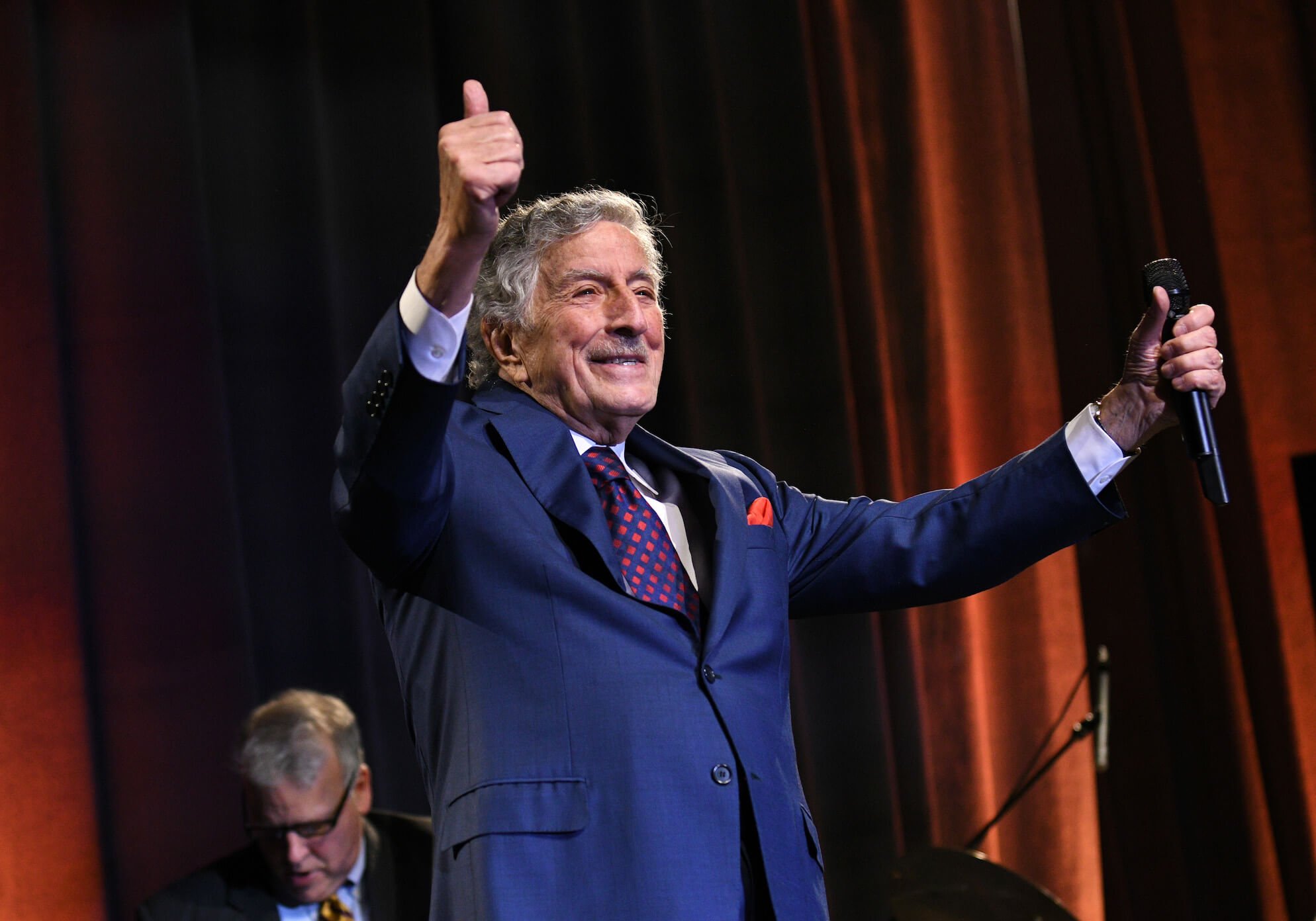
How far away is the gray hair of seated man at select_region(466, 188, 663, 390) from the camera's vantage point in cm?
170

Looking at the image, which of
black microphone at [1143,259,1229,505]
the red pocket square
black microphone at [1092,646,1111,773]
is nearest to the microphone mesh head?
black microphone at [1143,259,1229,505]

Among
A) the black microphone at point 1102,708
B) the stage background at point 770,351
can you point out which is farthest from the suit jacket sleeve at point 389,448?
the black microphone at point 1102,708

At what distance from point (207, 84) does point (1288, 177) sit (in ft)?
8.68

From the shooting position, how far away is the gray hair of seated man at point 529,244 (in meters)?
1.70

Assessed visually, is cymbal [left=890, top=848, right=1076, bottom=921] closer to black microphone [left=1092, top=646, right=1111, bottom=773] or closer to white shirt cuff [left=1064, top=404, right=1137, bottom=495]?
black microphone [left=1092, top=646, right=1111, bottom=773]

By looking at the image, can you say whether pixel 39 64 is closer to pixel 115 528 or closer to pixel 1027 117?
pixel 115 528

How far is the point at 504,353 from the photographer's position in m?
1.73

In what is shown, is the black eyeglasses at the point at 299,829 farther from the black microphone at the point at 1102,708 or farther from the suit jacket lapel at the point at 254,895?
the black microphone at the point at 1102,708

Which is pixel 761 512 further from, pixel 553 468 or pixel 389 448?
pixel 389 448

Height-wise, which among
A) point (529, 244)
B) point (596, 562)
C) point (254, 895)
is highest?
point (529, 244)

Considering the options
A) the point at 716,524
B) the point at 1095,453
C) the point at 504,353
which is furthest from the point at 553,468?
Answer: the point at 1095,453

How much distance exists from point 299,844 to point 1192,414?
1860 mm

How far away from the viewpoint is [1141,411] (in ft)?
5.09

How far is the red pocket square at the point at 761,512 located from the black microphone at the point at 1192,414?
0.48 meters
